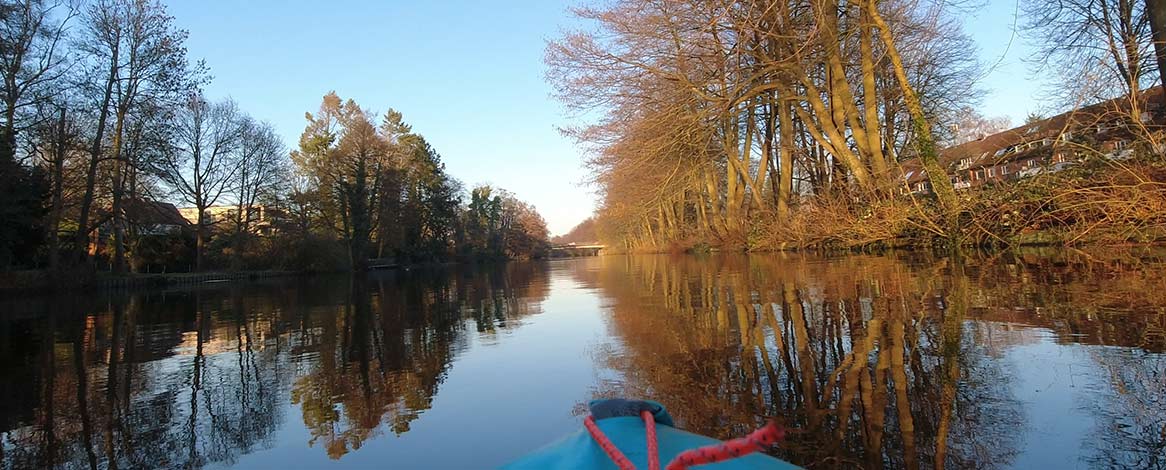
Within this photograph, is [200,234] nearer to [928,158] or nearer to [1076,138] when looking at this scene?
[928,158]

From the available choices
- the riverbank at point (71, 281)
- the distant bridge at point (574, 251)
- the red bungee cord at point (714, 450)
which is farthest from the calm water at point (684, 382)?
the distant bridge at point (574, 251)

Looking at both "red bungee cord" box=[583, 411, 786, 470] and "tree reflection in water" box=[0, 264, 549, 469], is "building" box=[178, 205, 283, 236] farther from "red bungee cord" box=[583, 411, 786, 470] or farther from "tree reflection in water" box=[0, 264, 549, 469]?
"red bungee cord" box=[583, 411, 786, 470]

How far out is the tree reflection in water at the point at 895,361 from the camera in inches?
80.9

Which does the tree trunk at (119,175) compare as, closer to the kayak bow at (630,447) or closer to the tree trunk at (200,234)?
the tree trunk at (200,234)

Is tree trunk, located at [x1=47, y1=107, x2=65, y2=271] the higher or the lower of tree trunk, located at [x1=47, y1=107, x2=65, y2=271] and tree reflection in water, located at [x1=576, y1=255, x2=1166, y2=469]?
the higher

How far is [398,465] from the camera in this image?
228 cm

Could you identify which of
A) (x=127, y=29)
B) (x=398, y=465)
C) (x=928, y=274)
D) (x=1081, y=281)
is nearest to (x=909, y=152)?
(x=928, y=274)

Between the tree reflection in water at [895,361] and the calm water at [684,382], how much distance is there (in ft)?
0.05

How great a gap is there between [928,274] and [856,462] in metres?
6.04

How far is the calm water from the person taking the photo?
2197mm

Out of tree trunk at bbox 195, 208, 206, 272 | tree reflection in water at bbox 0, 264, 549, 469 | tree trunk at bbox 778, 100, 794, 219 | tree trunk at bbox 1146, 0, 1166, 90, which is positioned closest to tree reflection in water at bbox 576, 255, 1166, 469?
tree reflection in water at bbox 0, 264, 549, 469

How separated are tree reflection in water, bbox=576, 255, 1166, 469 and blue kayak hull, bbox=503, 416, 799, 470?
0.92 meters

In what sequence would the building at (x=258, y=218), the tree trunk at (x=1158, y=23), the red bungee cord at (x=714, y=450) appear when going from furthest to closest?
the building at (x=258, y=218)
the tree trunk at (x=1158, y=23)
the red bungee cord at (x=714, y=450)

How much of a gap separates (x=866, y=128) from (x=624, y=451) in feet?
40.8
